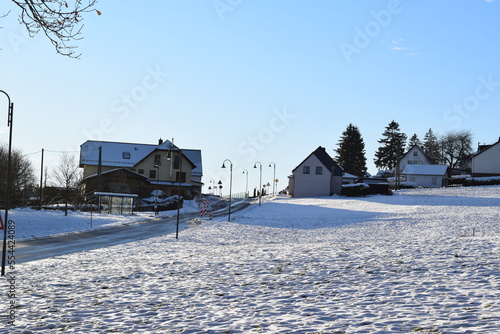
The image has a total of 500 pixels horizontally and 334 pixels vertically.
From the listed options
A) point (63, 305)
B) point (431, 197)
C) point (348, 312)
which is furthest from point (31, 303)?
point (431, 197)

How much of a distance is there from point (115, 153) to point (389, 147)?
64179 mm

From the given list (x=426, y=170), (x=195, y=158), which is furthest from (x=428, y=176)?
(x=195, y=158)

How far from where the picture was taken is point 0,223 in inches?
501

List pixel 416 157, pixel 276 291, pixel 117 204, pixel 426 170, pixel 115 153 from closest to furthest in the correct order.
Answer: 1. pixel 276 291
2. pixel 117 204
3. pixel 115 153
4. pixel 426 170
5. pixel 416 157

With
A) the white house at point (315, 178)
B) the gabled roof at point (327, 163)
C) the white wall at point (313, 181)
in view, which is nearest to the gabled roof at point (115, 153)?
the white house at point (315, 178)

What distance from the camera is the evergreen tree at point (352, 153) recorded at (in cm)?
11056

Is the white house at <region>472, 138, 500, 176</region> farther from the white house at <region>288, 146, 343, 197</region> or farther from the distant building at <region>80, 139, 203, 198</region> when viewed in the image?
the distant building at <region>80, 139, 203, 198</region>

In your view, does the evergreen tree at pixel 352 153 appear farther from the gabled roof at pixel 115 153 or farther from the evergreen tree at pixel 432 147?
the gabled roof at pixel 115 153

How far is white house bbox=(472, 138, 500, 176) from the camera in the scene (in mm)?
84188

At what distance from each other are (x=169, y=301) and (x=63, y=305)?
2408 millimetres

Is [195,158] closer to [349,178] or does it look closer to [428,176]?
[349,178]

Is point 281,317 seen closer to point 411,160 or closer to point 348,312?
point 348,312

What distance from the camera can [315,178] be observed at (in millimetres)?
83312

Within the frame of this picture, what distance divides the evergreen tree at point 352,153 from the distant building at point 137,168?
32.1 meters
